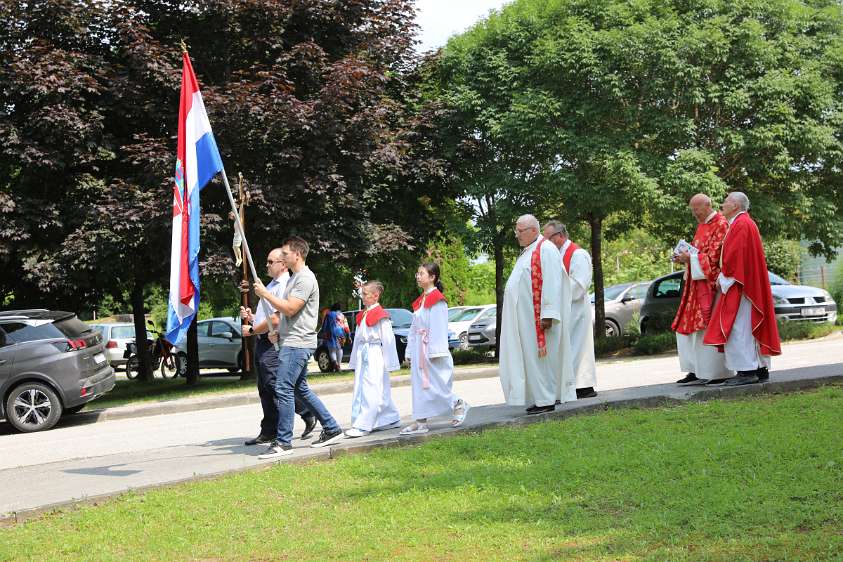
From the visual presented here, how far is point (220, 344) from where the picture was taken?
29.0 meters

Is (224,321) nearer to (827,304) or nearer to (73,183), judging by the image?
(73,183)

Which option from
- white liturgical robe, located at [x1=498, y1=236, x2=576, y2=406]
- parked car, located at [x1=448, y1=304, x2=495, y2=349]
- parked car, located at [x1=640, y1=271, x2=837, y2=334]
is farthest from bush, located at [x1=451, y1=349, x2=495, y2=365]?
white liturgical robe, located at [x1=498, y1=236, x2=576, y2=406]

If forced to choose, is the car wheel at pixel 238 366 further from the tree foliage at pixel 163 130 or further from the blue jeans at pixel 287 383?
the blue jeans at pixel 287 383

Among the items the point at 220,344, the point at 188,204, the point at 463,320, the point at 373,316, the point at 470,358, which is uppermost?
the point at 188,204

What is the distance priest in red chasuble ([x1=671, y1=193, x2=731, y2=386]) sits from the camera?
1123cm

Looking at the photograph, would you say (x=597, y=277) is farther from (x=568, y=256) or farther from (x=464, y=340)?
(x=568, y=256)

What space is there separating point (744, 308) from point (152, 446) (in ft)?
22.2

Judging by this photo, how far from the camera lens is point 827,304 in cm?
2408

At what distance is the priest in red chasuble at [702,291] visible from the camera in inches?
442

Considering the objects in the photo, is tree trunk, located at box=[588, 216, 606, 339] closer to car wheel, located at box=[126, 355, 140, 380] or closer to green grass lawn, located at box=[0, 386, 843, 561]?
car wheel, located at box=[126, 355, 140, 380]

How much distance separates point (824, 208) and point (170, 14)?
1557 centimetres

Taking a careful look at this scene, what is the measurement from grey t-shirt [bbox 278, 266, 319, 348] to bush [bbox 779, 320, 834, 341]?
51.6ft

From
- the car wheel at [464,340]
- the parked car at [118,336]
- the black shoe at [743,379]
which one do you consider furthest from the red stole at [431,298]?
the parked car at [118,336]

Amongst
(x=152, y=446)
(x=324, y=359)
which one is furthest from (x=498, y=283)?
(x=152, y=446)
